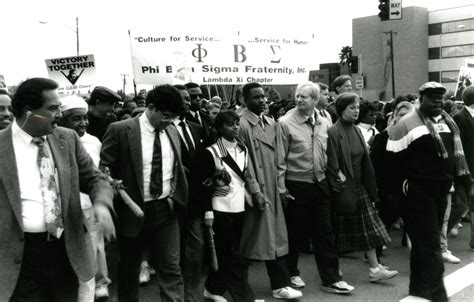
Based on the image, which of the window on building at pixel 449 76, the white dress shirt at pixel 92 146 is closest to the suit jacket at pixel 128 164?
the white dress shirt at pixel 92 146

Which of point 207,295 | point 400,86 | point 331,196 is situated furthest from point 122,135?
point 400,86

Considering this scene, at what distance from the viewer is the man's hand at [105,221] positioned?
9.75ft

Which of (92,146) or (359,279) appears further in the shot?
(359,279)

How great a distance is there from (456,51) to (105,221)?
73.6 metres

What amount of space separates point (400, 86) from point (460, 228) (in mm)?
63512

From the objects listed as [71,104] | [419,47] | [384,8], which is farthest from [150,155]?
[419,47]

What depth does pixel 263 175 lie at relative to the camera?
18.8ft

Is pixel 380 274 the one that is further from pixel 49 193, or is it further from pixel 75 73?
pixel 75 73

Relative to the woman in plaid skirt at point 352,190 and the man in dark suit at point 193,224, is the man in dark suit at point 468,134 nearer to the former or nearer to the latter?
the woman in plaid skirt at point 352,190

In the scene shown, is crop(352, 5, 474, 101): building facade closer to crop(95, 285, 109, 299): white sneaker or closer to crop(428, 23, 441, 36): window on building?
crop(428, 23, 441, 36): window on building

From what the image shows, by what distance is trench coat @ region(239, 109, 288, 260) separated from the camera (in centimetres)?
560

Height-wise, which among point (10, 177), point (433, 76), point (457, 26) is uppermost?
point (457, 26)

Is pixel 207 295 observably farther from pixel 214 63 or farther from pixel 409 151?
pixel 214 63

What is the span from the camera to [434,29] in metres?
71.8
